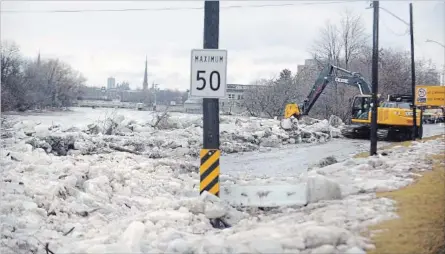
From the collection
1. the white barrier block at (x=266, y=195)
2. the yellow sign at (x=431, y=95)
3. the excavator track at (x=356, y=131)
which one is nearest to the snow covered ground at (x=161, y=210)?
the white barrier block at (x=266, y=195)

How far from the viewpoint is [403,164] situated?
18.7ft

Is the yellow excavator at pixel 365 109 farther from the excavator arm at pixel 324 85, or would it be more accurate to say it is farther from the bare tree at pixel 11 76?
the bare tree at pixel 11 76

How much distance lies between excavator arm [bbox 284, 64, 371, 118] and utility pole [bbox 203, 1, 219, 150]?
7.15 metres

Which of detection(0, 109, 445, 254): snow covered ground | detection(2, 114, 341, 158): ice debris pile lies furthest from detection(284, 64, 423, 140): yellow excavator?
detection(0, 109, 445, 254): snow covered ground

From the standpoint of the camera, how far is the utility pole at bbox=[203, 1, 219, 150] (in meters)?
4.80

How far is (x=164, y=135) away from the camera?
12945mm

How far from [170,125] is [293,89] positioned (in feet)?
14.1

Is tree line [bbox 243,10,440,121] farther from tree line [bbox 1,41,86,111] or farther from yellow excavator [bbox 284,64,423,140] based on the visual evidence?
tree line [bbox 1,41,86,111]

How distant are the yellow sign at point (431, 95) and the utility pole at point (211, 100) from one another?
265 cm

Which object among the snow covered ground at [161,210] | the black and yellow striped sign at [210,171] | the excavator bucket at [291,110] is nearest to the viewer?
the snow covered ground at [161,210]

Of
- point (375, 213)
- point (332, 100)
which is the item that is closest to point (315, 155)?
point (332, 100)

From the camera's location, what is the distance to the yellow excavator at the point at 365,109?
11.9 m

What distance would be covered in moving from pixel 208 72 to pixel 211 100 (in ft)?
1.22

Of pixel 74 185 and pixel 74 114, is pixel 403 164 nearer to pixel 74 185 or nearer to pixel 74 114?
pixel 74 185
